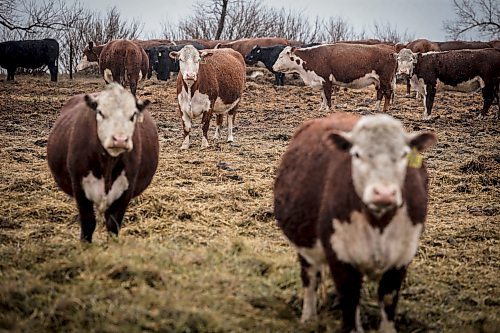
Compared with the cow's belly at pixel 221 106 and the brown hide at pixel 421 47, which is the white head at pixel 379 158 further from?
the brown hide at pixel 421 47

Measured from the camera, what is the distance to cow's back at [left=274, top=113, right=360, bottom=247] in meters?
4.18

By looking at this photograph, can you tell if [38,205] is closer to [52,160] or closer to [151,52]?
[52,160]

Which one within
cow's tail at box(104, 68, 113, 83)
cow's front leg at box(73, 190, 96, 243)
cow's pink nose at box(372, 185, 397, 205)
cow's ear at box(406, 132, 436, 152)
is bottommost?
cow's front leg at box(73, 190, 96, 243)

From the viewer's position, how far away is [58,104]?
50.2ft

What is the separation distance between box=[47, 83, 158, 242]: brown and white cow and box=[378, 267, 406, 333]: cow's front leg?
2.14 metres

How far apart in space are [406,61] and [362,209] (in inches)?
539

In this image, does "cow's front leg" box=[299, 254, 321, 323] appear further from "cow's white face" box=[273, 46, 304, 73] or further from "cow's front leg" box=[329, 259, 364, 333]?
"cow's white face" box=[273, 46, 304, 73]

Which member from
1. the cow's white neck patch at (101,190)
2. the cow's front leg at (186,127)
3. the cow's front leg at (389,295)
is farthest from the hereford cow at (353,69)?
the cow's front leg at (389,295)

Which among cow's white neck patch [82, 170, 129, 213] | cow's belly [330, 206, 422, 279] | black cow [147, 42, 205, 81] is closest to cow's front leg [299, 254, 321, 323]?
cow's belly [330, 206, 422, 279]

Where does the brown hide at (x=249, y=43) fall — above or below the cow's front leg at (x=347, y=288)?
above

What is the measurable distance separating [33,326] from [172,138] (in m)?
8.77

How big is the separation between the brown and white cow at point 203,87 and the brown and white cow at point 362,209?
716 centimetres

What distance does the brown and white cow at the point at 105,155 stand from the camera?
506 cm

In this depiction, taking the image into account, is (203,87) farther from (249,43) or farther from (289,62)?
(249,43)
